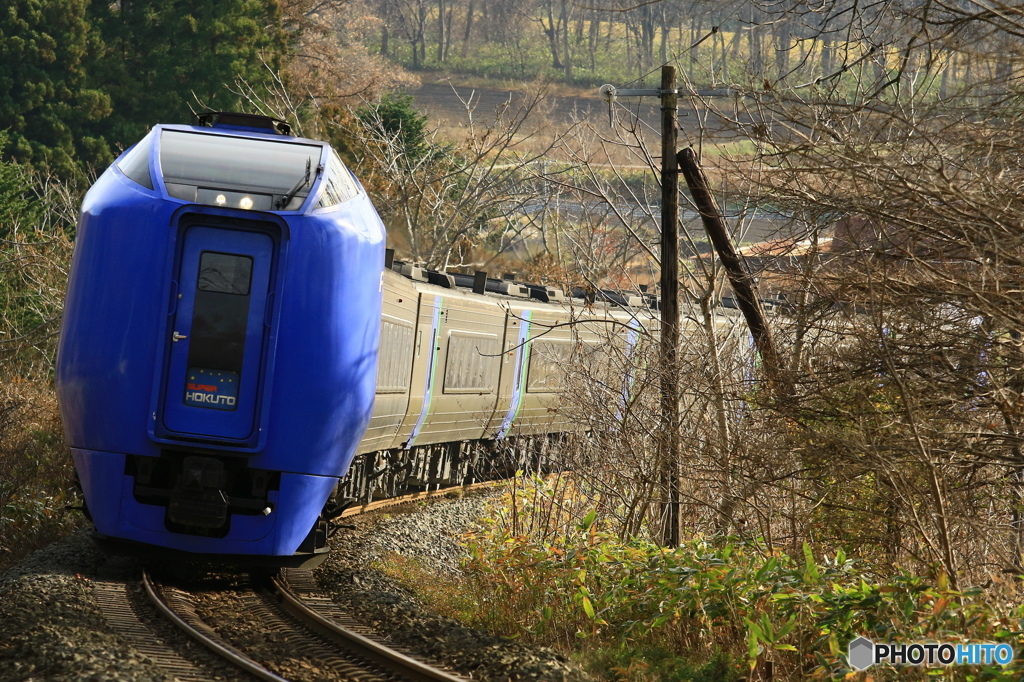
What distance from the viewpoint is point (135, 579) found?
30.8 feet

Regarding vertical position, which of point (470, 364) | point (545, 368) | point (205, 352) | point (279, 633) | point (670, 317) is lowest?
point (279, 633)

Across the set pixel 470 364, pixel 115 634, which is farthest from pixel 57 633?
pixel 470 364

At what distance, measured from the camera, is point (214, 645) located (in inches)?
296

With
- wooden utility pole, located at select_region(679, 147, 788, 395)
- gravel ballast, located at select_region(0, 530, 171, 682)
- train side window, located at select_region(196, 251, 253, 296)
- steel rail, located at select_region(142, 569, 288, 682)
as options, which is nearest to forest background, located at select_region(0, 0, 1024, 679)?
wooden utility pole, located at select_region(679, 147, 788, 395)

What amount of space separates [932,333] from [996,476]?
1325mm

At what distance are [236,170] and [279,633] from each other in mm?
3408

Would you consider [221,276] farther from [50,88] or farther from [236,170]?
[50,88]

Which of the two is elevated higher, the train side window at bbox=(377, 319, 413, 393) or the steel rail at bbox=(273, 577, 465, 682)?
the train side window at bbox=(377, 319, 413, 393)

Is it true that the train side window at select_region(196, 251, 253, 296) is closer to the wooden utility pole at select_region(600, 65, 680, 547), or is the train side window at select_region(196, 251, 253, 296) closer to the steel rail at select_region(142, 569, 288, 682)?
the steel rail at select_region(142, 569, 288, 682)

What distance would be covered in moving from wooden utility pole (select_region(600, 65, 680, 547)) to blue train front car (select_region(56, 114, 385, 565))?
2973 mm

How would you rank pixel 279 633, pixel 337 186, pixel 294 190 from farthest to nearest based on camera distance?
pixel 337 186 < pixel 294 190 < pixel 279 633

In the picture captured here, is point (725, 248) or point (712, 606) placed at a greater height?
point (725, 248)

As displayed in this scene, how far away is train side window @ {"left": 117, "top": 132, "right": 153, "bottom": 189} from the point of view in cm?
883

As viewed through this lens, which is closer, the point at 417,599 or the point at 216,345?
the point at 216,345
